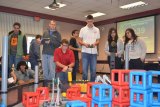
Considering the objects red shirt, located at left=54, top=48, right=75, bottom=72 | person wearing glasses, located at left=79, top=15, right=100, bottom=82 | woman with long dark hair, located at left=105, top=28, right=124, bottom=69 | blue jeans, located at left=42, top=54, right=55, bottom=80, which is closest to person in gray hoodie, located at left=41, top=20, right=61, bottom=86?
blue jeans, located at left=42, top=54, right=55, bottom=80

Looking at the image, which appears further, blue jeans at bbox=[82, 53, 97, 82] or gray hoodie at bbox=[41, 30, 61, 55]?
gray hoodie at bbox=[41, 30, 61, 55]

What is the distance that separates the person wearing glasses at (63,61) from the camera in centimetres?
370

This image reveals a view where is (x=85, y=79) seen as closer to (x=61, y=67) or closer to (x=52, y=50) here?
(x=61, y=67)

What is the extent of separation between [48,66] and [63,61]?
34 cm

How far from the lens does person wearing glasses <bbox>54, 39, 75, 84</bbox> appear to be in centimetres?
370

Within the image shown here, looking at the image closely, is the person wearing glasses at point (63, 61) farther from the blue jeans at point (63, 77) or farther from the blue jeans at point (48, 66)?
the blue jeans at point (48, 66)

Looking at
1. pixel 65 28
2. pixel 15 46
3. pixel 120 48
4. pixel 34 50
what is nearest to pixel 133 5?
pixel 120 48

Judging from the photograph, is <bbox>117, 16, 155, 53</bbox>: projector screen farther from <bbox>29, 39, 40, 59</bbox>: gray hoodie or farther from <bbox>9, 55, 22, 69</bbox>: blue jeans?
<bbox>9, 55, 22, 69</bbox>: blue jeans

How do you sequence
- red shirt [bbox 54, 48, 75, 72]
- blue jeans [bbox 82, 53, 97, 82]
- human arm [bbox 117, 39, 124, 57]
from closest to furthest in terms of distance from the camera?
blue jeans [bbox 82, 53, 97, 82] → red shirt [bbox 54, 48, 75, 72] → human arm [bbox 117, 39, 124, 57]

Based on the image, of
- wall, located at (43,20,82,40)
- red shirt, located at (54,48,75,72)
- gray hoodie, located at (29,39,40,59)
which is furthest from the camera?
wall, located at (43,20,82,40)

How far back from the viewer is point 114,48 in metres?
3.86

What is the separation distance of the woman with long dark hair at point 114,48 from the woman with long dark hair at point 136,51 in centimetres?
42

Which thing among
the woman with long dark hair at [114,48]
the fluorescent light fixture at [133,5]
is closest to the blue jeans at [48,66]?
the woman with long dark hair at [114,48]

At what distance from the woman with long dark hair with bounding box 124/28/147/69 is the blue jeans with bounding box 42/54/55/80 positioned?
1434 millimetres
